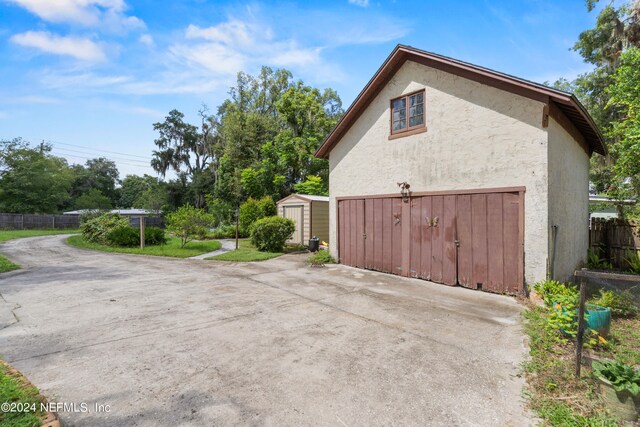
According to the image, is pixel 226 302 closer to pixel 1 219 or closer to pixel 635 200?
pixel 635 200

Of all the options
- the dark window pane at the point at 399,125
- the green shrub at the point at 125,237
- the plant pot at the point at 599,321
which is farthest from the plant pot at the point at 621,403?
the green shrub at the point at 125,237

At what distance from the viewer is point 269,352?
404cm

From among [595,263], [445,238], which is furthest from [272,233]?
[595,263]

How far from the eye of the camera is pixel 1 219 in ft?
97.8

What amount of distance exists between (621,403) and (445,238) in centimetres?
548

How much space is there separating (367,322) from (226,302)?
10.1 ft

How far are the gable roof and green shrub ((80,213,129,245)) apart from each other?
13190mm

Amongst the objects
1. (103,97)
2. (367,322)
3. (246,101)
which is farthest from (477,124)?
(246,101)

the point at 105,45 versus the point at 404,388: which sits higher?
the point at 105,45

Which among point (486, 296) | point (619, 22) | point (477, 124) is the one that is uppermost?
point (619, 22)

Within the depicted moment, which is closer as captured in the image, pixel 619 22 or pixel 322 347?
pixel 322 347

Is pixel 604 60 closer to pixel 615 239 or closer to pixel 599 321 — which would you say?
pixel 615 239

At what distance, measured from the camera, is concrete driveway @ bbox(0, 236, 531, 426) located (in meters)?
2.83

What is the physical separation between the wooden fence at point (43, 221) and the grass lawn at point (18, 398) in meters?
29.1
